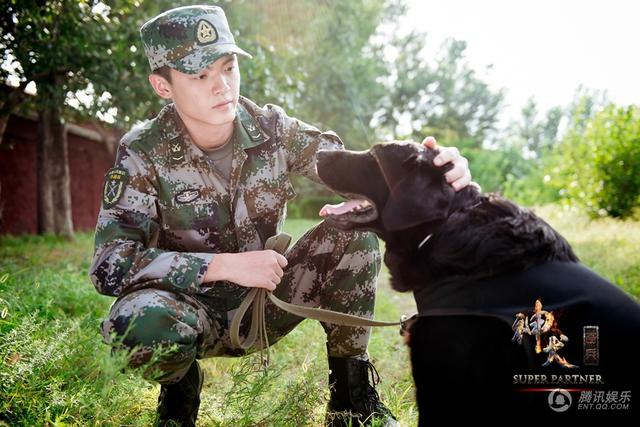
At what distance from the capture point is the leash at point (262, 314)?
202cm

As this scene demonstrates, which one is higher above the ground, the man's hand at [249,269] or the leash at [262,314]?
the man's hand at [249,269]

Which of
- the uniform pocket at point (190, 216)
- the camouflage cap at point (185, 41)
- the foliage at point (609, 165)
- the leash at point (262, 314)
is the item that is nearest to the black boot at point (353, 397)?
the leash at point (262, 314)

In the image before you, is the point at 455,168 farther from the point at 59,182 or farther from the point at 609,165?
the point at 609,165

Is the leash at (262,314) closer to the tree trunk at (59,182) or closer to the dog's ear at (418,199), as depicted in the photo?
the dog's ear at (418,199)

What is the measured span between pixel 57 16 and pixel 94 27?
53 centimetres

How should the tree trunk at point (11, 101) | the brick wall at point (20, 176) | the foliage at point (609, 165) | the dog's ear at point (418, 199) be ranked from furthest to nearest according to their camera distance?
the foliage at point (609, 165)
the brick wall at point (20, 176)
the tree trunk at point (11, 101)
the dog's ear at point (418, 199)

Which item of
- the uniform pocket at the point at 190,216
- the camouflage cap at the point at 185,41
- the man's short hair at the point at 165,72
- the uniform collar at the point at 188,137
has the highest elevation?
the camouflage cap at the point at 185,41

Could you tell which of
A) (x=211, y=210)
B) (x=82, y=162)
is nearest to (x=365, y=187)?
(x=211, y=210)

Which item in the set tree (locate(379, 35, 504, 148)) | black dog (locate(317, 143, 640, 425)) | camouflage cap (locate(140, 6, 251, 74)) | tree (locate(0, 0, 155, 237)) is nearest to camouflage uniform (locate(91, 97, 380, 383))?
camouflage cap (locate(140, 6, 251, 74))

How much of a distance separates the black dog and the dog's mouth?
173mm

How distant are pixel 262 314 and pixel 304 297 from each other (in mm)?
350

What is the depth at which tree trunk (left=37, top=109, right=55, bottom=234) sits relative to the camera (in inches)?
329

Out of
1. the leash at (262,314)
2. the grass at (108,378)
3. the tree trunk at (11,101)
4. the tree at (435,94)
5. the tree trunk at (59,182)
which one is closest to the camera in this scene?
the grass at (108,378)

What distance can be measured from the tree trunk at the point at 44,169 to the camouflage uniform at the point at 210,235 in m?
7.01
